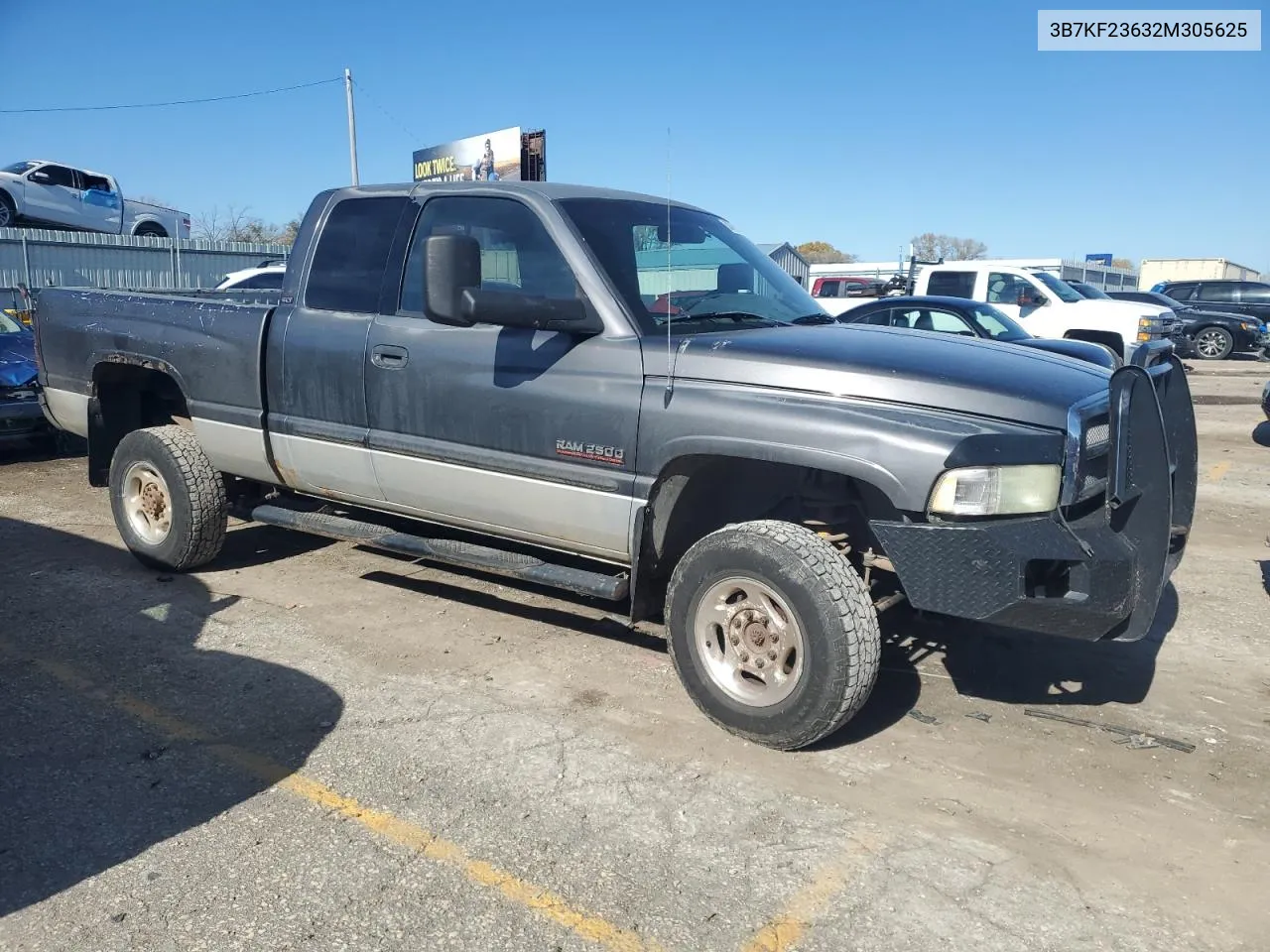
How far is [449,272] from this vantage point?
386cm

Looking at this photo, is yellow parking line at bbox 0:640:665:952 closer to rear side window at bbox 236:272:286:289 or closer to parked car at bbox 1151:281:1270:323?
rear side window at bbox 236:272:286:289

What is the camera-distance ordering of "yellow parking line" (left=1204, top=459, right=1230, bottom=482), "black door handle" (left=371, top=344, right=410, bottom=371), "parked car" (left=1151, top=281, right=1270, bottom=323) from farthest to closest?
"parked car" (left=1151, top=281, right=1270, bottom=323)
"yellow parking line" (left=1204, top=459, right=1230, bottom=482)
"black door handle" (left=371, top=344, right=410, bottom=371)

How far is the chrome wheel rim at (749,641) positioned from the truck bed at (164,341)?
2.71 m

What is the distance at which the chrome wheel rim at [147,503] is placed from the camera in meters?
5.66

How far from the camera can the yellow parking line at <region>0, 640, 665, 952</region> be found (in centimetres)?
270

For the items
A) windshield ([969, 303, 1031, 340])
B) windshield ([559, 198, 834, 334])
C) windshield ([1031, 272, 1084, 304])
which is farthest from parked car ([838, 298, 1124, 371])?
windshield ([559, 198, 834, 334])

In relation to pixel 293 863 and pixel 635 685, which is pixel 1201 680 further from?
pixel 293 863

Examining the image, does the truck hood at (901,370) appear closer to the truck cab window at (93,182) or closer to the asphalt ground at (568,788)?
the asphalt ground at (568,788)

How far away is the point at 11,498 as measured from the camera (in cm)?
778

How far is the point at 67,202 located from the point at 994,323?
21395 mm

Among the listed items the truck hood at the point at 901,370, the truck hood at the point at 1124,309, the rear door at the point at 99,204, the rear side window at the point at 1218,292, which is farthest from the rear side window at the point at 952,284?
the rear door at the point at 99,204

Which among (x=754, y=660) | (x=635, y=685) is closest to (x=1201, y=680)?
(x=754, y=660)

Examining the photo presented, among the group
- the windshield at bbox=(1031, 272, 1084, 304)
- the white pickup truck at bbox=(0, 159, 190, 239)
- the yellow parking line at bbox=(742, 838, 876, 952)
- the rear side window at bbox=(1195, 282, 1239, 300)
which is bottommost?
the yellow parking line at bbox=(742, 838, 876, 952)

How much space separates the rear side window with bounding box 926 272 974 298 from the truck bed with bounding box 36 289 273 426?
40.8ft
